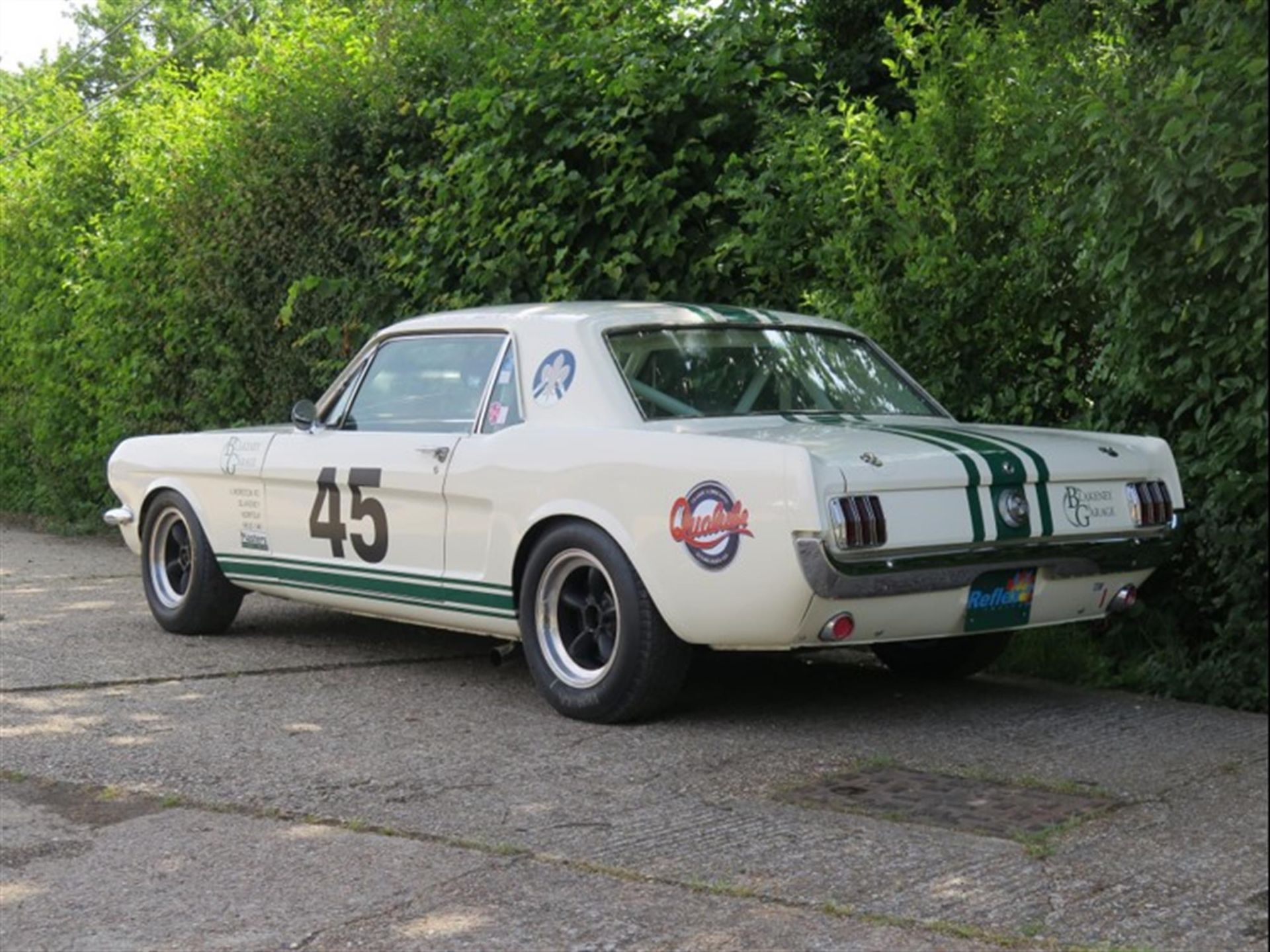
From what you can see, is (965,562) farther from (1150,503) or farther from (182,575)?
(182,575)

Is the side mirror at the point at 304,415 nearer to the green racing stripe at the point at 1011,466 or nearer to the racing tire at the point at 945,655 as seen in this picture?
the racing tire at the point at 945,655

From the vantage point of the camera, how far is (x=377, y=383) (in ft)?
27.5

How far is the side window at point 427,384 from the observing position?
25.6ft

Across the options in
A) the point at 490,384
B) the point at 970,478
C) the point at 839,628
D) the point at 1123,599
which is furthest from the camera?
the point at 490,384

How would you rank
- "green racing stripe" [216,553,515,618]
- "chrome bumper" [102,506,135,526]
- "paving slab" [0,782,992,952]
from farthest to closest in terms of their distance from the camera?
"chrome bumper" [102,506,135,526] < "green racing stripe" [216,553,515,618] < "paving slab" [0,782,992,952]

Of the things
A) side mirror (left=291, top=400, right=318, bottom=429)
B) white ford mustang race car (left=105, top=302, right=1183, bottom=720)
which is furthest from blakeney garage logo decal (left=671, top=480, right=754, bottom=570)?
side mirror (left=291, top=400, right=318, bottom=429)

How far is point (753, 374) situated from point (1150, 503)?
61.7 inches

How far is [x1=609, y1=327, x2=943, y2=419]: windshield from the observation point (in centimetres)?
728

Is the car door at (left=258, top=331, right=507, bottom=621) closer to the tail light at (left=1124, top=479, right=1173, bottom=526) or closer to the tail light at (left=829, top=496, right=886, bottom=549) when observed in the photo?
the tail light at (left=829, top=496, right=886, bottom=549)

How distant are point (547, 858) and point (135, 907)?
107 centimetres

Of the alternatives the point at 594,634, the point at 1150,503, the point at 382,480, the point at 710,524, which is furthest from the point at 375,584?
the point at 1150,503

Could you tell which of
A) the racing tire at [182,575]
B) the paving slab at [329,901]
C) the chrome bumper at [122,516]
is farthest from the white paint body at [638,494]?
the paving slab at [329,901]

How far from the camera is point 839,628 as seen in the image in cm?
630

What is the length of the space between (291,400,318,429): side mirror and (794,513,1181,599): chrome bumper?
316 centimetres
